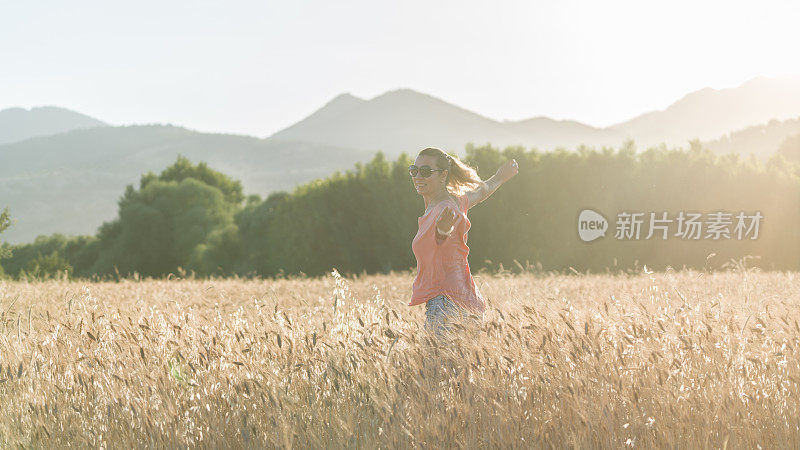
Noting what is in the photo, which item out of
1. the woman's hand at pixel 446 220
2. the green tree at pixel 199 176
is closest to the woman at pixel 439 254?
the woman's hand at pixel 446 220

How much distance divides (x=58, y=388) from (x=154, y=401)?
72 centimetres

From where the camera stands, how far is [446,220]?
16.1 feet

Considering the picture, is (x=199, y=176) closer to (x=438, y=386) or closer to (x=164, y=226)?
(x=164, y=226)

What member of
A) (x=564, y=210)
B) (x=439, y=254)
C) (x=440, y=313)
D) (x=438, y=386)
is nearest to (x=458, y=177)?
(x=439, y=254)

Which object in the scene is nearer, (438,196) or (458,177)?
(438,196)

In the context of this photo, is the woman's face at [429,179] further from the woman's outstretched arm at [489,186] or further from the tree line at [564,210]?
the tree line at [564,210]

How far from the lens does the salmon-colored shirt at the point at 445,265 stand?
527 cm

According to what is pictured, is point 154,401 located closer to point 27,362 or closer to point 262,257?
point 27,362

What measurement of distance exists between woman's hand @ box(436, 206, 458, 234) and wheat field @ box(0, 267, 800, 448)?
0.68 meters

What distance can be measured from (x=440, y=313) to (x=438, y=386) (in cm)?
107

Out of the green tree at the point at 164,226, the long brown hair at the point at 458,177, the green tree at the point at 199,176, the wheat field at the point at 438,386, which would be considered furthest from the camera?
the green tree at the point at 199,176

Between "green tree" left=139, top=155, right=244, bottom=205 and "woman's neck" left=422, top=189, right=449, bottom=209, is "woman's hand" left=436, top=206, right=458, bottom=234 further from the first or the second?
"green tree" left=139, top=155, right=244, bottom=205

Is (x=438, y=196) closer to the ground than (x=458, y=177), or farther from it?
closer to the ground

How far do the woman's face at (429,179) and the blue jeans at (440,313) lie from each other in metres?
0.84
